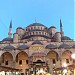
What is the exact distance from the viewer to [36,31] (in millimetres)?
41125

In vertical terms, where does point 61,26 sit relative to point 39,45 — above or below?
above

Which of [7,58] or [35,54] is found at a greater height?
[35,54]

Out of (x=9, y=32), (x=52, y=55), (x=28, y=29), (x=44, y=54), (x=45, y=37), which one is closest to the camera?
(x=44, y=54)

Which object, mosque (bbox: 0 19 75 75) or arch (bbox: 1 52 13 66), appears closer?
mosque (bbox: 0 19 75 75)

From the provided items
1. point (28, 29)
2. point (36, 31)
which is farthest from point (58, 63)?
point (28, 29)

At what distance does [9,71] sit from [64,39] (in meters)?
23.6

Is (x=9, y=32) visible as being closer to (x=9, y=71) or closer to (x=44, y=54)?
(x=44, y=54)

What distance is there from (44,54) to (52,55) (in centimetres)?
278

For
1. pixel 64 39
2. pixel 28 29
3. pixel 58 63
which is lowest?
pixel 58 63

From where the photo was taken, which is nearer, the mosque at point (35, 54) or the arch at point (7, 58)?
the mosque at point (35, 54)

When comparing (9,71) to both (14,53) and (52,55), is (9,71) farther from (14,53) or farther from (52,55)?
(52,55)

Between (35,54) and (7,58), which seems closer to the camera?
(35,54)

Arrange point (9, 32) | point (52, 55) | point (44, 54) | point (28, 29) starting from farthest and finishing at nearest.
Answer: point (9, 32), point (28, 29), point (52, 55), point (44, 54)

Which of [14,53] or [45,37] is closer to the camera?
[14,53]
